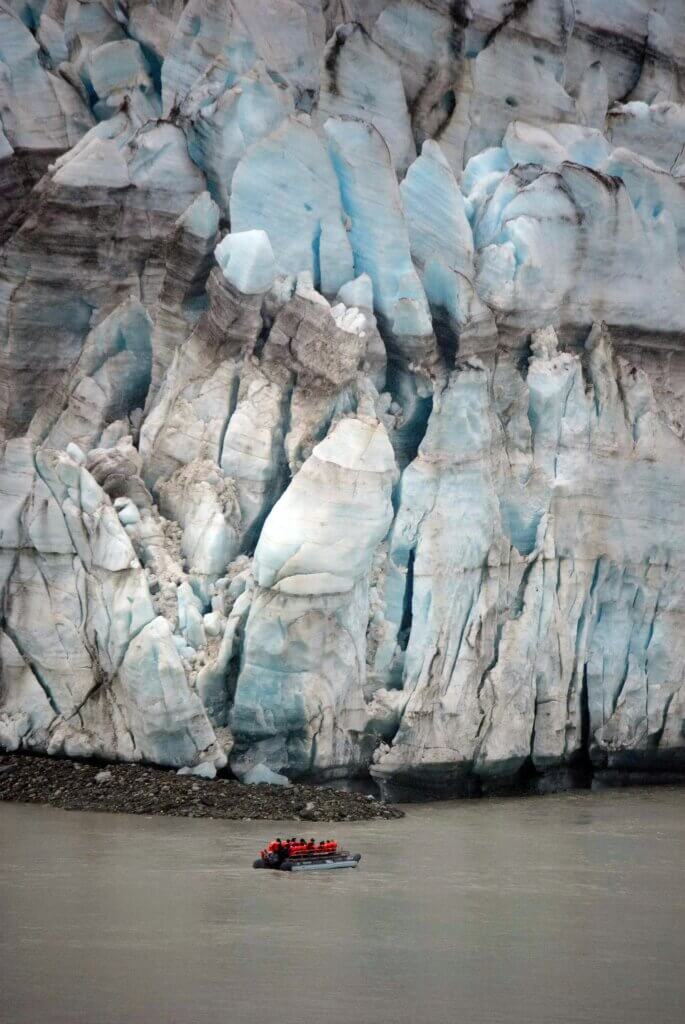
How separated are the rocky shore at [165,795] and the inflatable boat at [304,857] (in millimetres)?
1613

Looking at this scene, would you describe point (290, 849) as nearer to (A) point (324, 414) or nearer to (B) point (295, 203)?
(A) point (324, 414)

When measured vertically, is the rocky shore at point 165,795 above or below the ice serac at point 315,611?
below

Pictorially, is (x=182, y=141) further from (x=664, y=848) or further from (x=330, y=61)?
(x=664, y=848)

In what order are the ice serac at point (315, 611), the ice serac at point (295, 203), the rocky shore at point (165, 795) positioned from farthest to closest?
the ice serac at point (295, 203), the ice serac at point (315, 611), the rocky shore at point (165, 795)

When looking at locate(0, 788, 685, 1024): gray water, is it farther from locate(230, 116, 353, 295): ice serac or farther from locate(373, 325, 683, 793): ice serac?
locate(230, 116, 353, 295): ice serac

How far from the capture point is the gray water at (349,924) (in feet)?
28.8

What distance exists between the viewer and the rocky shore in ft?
45.5

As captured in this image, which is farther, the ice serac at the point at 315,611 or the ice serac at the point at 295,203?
the ice serac at the point at 295,203

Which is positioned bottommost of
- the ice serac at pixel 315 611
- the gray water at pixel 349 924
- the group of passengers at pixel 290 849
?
the gray water at pixel 349 924

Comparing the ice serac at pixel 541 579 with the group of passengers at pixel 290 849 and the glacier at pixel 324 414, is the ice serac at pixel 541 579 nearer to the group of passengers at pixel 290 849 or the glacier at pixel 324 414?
the glacier at pixel 324 414

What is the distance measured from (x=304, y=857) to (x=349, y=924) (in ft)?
4.97

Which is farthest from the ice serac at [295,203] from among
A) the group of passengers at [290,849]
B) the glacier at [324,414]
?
the group of passengers at [290,849]

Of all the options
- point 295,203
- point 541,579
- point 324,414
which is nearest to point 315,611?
point 324,414

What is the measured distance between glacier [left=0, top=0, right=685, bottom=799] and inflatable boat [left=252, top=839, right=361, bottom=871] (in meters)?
2.66
